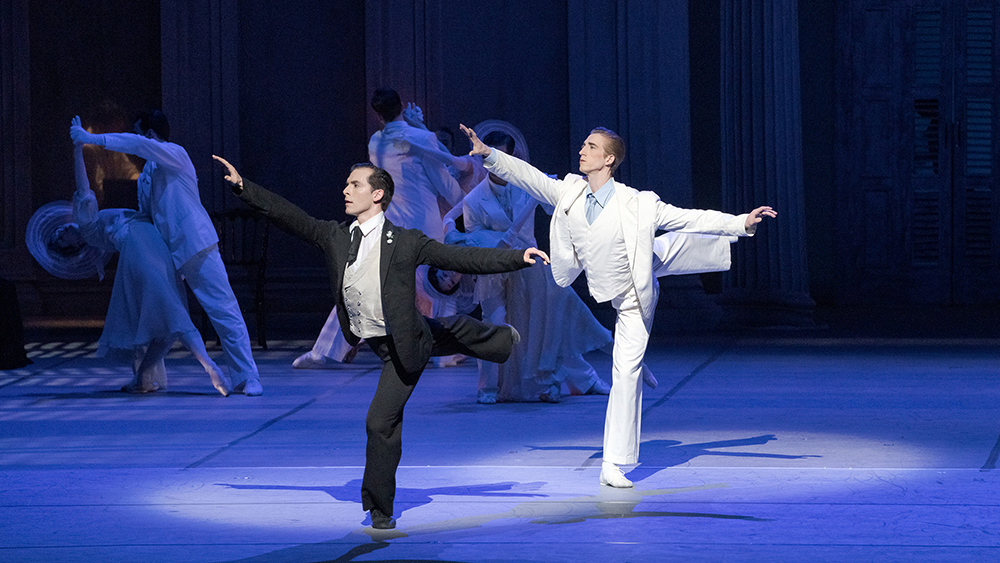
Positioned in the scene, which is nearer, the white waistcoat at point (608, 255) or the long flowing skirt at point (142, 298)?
the white waistcoat at point (608, 255)

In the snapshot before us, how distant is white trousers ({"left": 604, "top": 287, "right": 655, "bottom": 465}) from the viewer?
521cm

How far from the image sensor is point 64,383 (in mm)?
8992

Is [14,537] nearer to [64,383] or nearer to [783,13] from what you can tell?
[64,383]

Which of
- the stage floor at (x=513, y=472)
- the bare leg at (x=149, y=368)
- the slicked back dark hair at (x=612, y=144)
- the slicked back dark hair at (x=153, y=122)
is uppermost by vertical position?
the slicked back dark hair at (x=153, y=122)

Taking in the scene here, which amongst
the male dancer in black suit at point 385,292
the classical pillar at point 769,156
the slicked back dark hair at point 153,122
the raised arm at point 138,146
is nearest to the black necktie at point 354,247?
the male dancer in black suit at point 385,292

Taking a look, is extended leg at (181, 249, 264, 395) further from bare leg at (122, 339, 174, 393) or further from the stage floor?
bare leg at (122, 339, 174, 393)

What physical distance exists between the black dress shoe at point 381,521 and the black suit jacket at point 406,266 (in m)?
0.57

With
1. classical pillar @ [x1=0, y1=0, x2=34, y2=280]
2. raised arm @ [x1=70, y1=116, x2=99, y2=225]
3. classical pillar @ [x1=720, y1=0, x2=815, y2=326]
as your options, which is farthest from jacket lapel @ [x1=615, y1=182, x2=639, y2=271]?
classical pillar @ [x1=0, y1=0, x2=34, y2=280]

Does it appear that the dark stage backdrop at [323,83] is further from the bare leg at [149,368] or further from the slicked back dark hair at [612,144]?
the slicked back dark hair at [612,144]

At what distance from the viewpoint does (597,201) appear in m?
5.37

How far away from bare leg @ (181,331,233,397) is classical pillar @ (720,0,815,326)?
6704mm

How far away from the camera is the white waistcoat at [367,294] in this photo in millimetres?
4598

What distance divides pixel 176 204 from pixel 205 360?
43.8 inches

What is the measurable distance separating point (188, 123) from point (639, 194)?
8674 millimetres
